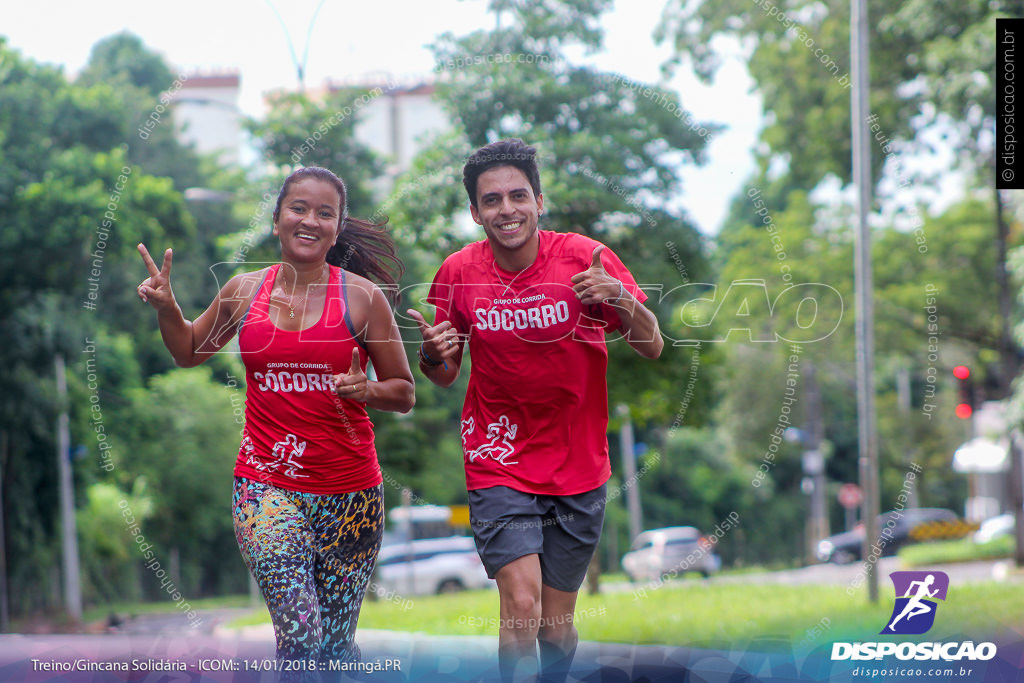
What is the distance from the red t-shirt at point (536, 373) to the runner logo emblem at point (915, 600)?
1423 millimetres

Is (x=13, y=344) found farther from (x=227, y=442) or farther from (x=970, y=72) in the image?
(x=970, y=72)

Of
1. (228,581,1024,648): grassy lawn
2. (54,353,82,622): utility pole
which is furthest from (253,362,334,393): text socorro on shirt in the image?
(54,353,82,622): utility pole

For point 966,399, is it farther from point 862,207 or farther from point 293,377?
point 293,377

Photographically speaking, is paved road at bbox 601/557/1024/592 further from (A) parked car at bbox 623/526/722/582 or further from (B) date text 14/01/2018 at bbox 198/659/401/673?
(B) date text 14/01/2018 at bbox 198/659/401/673

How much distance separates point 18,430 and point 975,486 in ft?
98.9

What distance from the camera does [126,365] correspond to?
18.3 m

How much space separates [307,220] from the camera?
3.44 metres

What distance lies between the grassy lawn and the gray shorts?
8.68 ft

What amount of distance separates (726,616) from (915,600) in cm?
430

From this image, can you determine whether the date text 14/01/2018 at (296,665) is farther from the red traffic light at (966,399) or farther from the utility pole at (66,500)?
the utility pole at (66,500)
